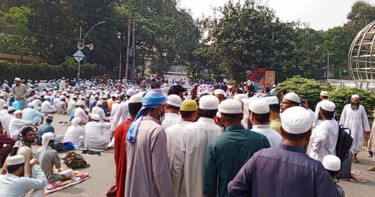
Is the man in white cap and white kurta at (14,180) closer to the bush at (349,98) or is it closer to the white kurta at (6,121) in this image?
the white kurta at (6,121)

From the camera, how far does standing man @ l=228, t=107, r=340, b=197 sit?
6.46 feet

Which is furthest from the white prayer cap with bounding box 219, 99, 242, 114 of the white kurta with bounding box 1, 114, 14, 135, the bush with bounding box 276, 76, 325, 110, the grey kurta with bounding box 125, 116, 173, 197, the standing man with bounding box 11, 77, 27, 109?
the standing man with bounding box 11, 77, 27, 109

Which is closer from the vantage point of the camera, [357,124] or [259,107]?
[259,107]

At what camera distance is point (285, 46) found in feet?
74.4

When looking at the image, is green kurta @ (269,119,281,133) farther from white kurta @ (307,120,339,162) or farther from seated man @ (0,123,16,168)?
seated man @ (0,123,16,168)

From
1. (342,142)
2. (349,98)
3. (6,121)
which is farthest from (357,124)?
(6,121)

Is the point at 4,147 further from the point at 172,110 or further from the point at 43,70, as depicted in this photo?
the point at 43,70

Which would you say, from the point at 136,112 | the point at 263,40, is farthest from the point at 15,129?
the point at 263,40

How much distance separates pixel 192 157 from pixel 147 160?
0.50 m

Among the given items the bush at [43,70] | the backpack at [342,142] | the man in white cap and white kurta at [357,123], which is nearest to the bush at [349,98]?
the man in white cap and white kurta at [357,123]

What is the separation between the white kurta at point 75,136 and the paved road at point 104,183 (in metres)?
0.97

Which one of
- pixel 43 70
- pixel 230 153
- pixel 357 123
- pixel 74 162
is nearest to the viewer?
pixel 230 153

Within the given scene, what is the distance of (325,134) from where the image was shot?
15.0 ft

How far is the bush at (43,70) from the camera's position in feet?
76.2
